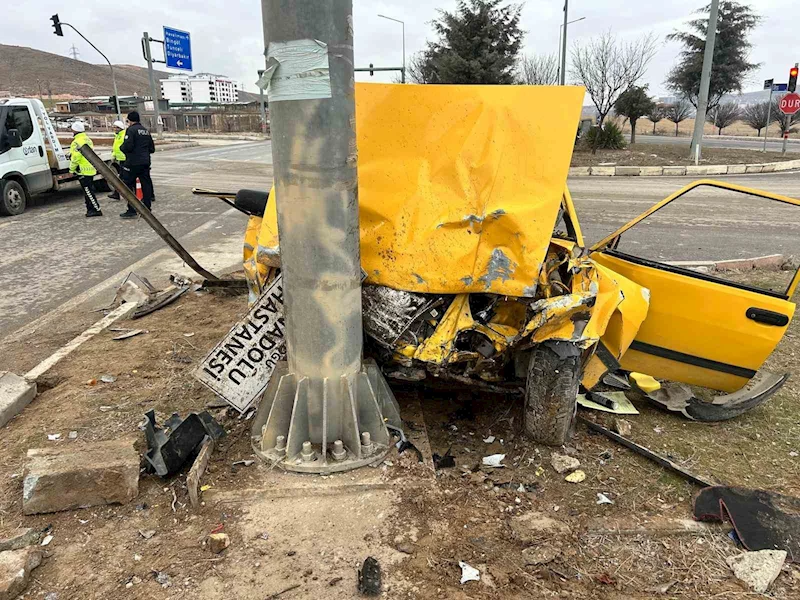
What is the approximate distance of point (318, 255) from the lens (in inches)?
112

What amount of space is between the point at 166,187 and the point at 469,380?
13633mm

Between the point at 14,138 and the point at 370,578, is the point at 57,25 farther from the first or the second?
the point at 370,578

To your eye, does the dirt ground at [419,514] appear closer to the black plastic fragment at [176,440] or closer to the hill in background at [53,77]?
the black plastic fragment at [176,440]

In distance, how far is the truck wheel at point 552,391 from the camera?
3172 mm

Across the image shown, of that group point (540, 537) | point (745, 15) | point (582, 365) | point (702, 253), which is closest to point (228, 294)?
point (582, 365)

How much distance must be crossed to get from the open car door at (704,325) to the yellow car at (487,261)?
0.05 feet

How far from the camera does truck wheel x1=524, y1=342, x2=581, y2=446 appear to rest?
3.17 metres

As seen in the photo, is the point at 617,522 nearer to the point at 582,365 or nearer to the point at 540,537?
the point at 540,537

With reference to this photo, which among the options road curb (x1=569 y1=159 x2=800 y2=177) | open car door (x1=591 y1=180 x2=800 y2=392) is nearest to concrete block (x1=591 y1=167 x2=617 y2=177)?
road curb (x1=569 y1=159 x2=800 y2=177)

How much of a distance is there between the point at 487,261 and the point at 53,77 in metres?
138

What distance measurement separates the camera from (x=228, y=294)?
6.20m

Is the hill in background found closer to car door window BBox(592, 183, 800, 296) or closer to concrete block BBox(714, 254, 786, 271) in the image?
car door window BBox(592, 183, 800, 296)

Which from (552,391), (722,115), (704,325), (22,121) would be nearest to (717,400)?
(704,325)

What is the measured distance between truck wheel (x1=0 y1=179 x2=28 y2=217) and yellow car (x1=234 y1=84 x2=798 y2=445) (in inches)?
390
